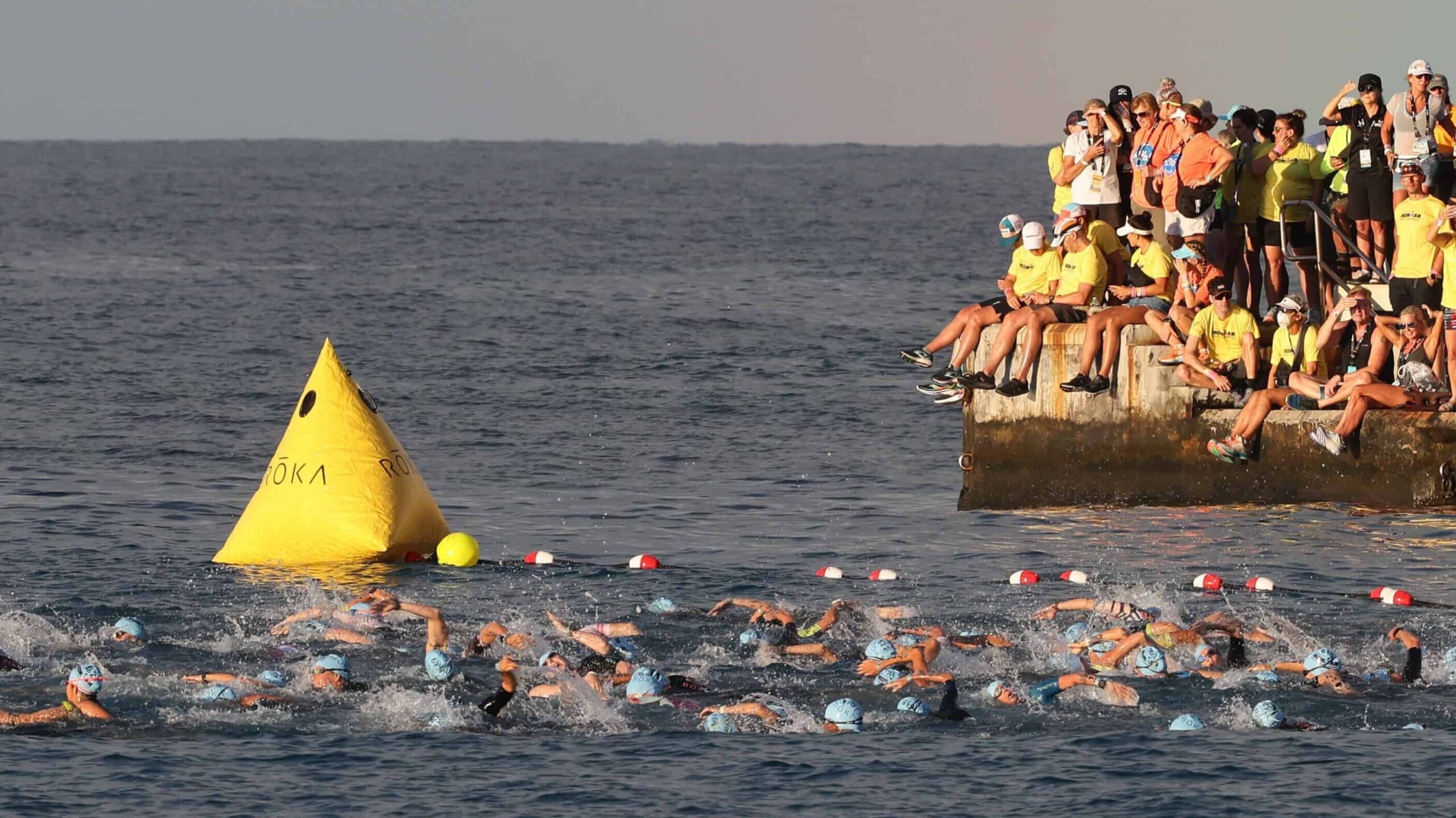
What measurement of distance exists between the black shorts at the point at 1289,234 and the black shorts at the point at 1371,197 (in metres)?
0.88

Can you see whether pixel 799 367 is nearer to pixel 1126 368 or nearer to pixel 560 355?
pixel 560 355

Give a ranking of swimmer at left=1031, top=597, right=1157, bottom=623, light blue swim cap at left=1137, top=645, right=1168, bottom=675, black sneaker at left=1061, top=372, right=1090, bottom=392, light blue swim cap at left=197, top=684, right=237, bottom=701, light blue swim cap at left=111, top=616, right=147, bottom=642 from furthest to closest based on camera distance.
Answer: black sneaker at left=1061, top=372, right=1090, bottom=392
swimmer at left=1031, top=597, right=1157, bottom=623
light blue swim cap at left=111, top=616, right=147, bottom=642
light blue swim cap at left=1137, top=645, right=1168, bottom=675
light blue swim cap at left=197, top=684, right=237, bottom=701

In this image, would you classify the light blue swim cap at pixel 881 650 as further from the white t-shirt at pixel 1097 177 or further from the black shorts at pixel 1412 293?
the white t-shirt at pixel 1097 177

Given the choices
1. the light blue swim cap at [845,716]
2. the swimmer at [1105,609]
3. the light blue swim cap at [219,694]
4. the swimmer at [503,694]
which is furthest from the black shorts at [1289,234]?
the light blue swim cap at [219,694]

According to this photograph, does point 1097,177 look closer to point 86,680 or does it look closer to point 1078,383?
point 1078,383

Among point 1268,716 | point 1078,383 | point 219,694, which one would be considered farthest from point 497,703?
point 1078,383

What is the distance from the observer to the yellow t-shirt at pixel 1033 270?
25547 mm

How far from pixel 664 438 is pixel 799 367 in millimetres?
9685

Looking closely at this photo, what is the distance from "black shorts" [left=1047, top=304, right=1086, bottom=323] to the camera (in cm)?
2516

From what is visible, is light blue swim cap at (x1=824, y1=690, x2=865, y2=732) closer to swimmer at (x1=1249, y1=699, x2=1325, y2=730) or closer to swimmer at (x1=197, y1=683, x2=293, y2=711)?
swimmer at (x1=1249, y1=699, x2=1325, y2=730)

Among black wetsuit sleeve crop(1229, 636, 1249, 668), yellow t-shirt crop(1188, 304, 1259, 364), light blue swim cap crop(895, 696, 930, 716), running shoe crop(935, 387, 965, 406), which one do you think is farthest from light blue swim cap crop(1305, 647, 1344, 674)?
running shoe crop(935, 387, 965, 406)

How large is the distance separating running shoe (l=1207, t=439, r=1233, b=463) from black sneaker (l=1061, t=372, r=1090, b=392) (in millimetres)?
1620

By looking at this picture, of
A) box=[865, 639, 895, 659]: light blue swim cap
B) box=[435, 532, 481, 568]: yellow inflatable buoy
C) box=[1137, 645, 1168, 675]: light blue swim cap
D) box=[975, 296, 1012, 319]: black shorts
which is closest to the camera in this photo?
box=[1137, 645, 1168, 675]: light blue swim cap

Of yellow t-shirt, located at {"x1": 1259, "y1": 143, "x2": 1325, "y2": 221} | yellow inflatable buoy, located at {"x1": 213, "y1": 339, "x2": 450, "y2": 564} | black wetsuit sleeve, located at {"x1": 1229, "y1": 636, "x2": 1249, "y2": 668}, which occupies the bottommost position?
black wetsuit sleeve, located at {"x1": 1229, "y1": 636, "x2": 1249, "y2": 668}
